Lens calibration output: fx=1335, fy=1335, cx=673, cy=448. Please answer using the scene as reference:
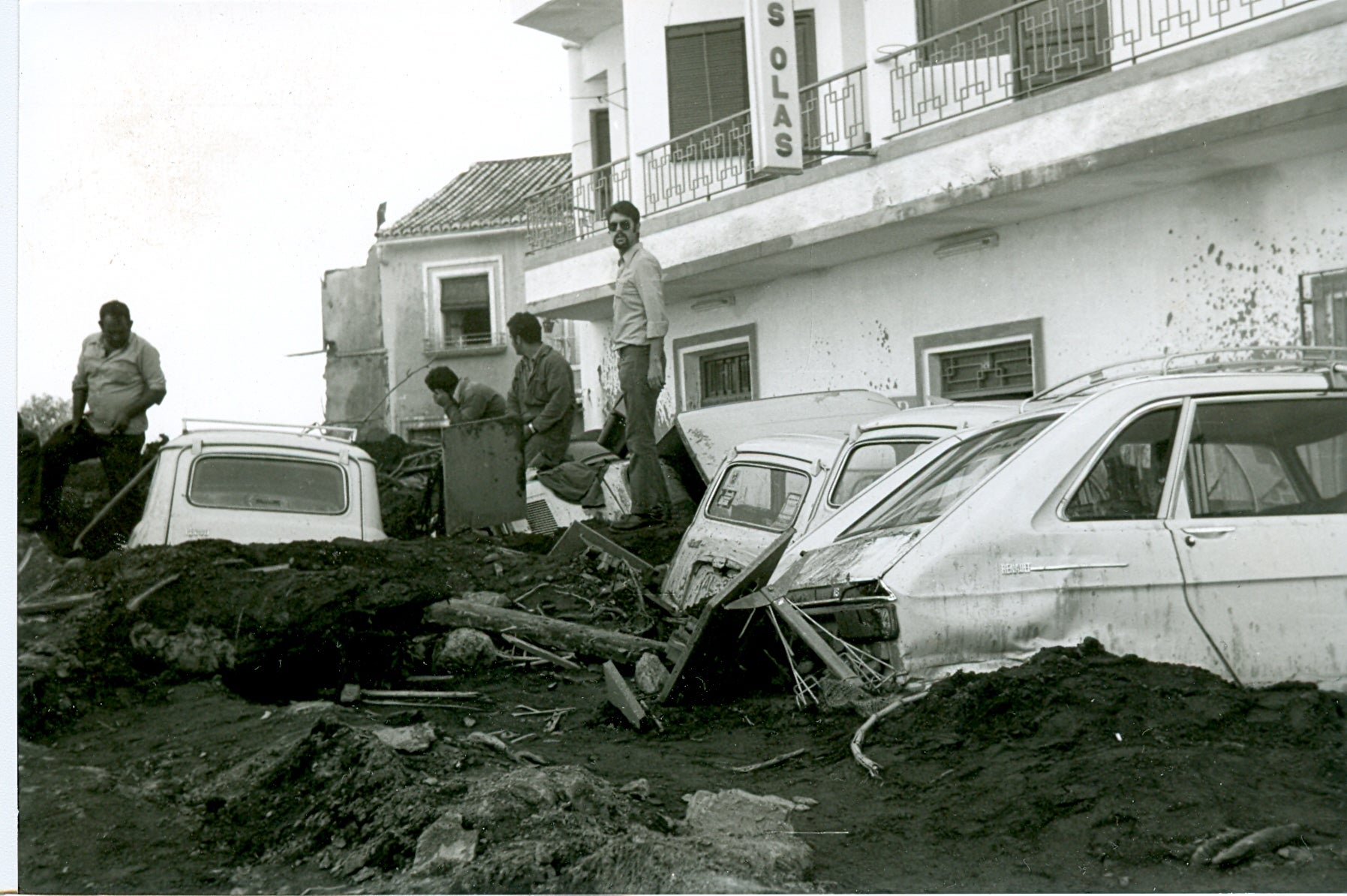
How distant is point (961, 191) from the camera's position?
10695 mm

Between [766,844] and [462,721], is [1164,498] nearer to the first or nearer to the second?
[766,844]

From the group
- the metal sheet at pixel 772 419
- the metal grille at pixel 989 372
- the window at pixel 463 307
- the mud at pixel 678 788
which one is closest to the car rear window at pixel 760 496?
the metal sheet at pixel 772 419

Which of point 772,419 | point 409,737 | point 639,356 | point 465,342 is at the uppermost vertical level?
point 465,342

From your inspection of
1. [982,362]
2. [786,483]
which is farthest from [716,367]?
[786,483]

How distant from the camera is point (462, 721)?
18.8ft

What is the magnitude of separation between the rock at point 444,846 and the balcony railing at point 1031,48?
750cm

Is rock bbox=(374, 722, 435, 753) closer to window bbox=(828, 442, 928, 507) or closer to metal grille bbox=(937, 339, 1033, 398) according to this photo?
window bbox=(828, 442, 928, 507)

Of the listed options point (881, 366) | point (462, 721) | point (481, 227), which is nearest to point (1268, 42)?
point (881, 366)

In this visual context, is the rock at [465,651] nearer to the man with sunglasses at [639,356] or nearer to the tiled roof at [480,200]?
the man with sunglasses at [639,356]

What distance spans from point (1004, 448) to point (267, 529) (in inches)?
195

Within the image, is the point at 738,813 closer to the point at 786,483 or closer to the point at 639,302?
the point at 786,483

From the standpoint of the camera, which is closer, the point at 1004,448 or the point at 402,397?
the point at 1004,448

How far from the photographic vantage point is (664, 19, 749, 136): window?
13734mm

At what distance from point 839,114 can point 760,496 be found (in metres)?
6.57
